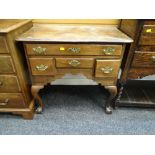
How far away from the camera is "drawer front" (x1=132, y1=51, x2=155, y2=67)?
108cm

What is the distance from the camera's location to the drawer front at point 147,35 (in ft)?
3.23

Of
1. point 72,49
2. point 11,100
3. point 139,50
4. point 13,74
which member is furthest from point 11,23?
point 139,50

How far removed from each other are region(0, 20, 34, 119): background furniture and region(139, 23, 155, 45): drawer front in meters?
0.89

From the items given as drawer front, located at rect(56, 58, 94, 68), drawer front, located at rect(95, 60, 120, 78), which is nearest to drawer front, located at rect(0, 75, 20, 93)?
drawer front, located at rect(56, 58, 94, 68)

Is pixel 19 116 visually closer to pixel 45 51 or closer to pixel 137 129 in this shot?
pixel 45 51

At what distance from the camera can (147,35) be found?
3.32 feet

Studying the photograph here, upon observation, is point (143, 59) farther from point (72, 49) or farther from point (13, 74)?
point (13, 74)

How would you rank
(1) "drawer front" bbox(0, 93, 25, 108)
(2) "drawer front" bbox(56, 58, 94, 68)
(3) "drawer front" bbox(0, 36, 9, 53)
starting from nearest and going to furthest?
(3) "drawer front" bbox(0, 36, 9, 53), (2) "drawer front" bbox(56, 58, 94, 68), (1) "drawer front" bbox(0, 93, 25, 108)

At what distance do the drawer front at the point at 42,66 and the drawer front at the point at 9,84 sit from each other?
0.16 m

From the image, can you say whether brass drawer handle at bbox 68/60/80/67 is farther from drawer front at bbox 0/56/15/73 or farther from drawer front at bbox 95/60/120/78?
drawer front at bbox 0/56/15/73

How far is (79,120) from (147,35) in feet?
3.04

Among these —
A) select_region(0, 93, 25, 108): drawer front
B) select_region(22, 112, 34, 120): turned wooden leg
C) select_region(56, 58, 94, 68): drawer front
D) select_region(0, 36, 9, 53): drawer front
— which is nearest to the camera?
select_region(0, 36, 9, 53): drawer front

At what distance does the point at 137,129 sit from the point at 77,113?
1.88ft
